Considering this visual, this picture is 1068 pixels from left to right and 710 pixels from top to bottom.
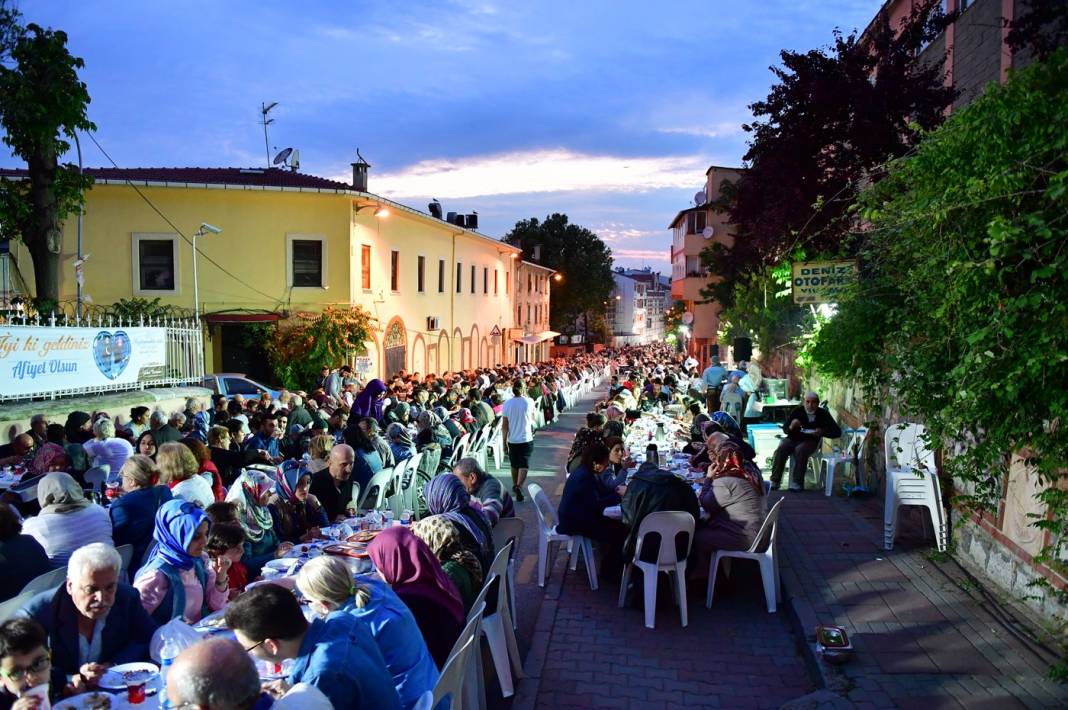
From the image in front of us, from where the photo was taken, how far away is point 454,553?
Result: 5.15 m

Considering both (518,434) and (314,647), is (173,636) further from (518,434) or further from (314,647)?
(518,434)

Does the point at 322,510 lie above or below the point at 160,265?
below

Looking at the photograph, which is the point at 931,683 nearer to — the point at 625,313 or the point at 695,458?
Answer: the point at 695,458

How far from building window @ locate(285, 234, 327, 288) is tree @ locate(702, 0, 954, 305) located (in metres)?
11.8

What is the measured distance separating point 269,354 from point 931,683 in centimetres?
1809

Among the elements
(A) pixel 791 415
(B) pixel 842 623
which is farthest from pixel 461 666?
(A) pixel 791 415

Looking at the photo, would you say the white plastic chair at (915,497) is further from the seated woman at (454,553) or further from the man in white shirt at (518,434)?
the man in white shirt at (518,434)

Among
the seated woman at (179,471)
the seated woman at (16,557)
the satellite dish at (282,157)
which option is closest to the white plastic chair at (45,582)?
the seated woman at (16,557)

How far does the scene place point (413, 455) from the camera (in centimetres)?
971

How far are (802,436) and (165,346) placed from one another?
1062 centimetres

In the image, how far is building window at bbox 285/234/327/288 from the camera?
20859 millimetres

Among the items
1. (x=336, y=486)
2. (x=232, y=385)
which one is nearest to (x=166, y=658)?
(x=336, y=486)

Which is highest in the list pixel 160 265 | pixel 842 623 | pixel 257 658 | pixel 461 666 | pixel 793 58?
pixel 793 58

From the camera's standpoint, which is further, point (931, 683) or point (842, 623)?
point (842, 623)
